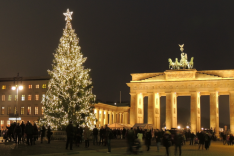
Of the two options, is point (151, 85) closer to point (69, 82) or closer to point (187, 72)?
point (187, 72)

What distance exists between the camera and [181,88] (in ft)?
255

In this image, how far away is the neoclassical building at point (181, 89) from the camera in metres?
74.2

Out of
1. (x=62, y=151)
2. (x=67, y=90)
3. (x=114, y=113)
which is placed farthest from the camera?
(x=114, y=113)

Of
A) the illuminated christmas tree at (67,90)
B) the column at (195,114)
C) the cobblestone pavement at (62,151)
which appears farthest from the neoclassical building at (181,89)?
the cobblestone pavement at (62,151)

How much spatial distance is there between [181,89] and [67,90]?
138 ft

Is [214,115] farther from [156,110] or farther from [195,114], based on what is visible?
[156,110]

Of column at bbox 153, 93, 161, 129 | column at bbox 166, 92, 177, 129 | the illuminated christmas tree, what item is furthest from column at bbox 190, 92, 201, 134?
the illuminated christmas tree

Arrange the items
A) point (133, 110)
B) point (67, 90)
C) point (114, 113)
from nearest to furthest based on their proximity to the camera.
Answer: point (67, 90), point (133, 110), point (114, 113)

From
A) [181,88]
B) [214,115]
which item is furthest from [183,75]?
[214,115]

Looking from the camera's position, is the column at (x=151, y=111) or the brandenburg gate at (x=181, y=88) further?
the column at (x=151, y=111)

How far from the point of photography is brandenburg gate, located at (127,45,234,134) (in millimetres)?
74188

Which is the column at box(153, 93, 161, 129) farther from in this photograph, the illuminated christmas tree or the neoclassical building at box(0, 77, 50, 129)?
the illuminated christmas tree

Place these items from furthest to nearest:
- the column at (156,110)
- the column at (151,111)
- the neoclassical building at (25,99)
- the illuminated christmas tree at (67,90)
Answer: the neoclassical building at (25,99), the column at (156,110), the column at (151,111), the illuminated christmas tree at (67,90)

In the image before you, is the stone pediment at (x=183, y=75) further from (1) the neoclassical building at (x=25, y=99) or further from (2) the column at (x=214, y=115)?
(1) the neoclassical building at (x=25, y=99)
